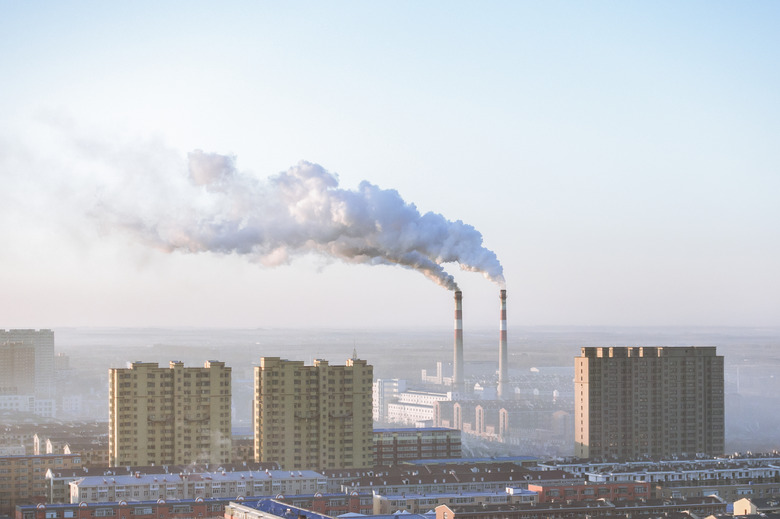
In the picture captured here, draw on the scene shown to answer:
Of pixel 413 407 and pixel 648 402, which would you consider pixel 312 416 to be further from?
pixel 413 407

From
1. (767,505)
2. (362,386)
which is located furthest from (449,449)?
(767,505)

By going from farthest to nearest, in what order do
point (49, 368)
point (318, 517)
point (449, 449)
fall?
1. point (49, 368)
2. point (449, 449)
3. point (318, 517)

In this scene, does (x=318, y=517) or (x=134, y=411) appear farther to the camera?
(x=134, y=411)

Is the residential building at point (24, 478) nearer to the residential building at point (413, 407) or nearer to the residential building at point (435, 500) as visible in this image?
the residential building at point (435, 500)

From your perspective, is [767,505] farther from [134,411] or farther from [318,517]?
[134,411]

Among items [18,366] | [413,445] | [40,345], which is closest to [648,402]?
[413,445]
